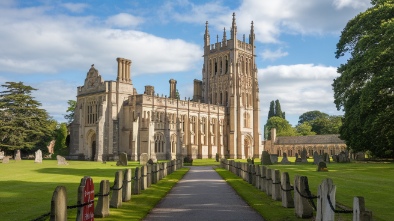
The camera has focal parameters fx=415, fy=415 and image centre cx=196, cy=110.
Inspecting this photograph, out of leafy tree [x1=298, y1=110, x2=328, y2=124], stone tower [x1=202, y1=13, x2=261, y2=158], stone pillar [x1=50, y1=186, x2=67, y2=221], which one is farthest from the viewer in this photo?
leafy tree [x1=298, y1=110, x2=328, y2=124]

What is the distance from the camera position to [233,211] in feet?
37.8

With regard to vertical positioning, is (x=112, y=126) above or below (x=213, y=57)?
below

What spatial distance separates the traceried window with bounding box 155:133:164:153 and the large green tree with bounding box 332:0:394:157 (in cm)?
2743

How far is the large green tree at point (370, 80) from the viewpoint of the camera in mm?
27578

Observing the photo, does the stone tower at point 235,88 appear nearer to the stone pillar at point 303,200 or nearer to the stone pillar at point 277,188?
the stone pillar at point 277,188

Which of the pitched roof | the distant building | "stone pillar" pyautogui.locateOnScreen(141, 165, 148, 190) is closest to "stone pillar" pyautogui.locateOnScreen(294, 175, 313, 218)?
"stone pillar" pyautogui.locateOnScreen(141, 165, 148, 190)

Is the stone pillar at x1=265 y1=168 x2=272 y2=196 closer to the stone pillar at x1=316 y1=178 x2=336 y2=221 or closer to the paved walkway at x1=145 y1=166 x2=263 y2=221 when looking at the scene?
the paved walkway at x1=145 y1=166 x2=263 y2=221

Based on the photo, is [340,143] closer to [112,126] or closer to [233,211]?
[112,126]

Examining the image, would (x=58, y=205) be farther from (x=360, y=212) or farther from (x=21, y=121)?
(x=21, y=121)

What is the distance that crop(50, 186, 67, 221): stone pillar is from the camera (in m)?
6.59

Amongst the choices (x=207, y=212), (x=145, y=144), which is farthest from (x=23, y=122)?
(x=207, y=212)

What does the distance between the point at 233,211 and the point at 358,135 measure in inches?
1096

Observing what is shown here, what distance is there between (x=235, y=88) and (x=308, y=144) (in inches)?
1323

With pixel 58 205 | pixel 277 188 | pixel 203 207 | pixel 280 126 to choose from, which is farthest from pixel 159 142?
pixel 280 126
